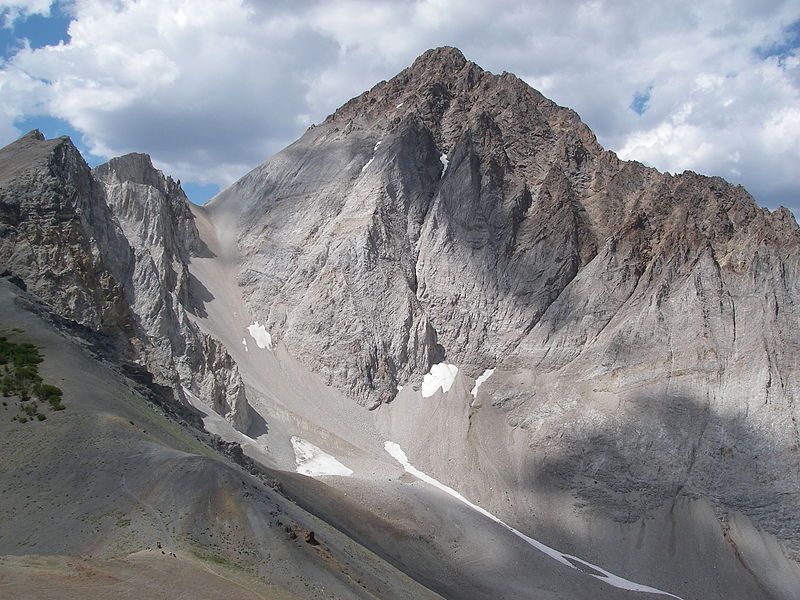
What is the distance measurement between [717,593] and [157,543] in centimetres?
4360

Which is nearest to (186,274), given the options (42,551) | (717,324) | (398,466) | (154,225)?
(154,225)

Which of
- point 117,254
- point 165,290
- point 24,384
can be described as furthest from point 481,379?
point 24,384

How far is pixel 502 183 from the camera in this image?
87.6m

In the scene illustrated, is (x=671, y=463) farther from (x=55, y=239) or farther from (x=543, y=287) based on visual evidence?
(x=55, y=239)

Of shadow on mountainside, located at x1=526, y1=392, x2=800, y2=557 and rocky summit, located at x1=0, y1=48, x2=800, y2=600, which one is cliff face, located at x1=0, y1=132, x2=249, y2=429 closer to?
rocky summit, located at x1=0, y1=48, x2=800, y2=600

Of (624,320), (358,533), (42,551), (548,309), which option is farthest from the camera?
(548,309)

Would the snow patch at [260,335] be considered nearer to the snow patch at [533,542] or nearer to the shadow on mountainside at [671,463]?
the snow patch at [533,542]

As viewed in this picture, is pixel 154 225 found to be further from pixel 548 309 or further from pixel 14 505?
pixel 14 505

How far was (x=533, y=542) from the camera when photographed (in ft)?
185

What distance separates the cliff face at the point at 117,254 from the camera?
46844 mm

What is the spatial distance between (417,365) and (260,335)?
17073 mm

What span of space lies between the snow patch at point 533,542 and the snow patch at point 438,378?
7.25 meters

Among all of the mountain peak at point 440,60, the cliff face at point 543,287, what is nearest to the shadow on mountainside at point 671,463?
the cliff face at point 543,287

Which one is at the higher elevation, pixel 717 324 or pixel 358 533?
pixel 717 324
